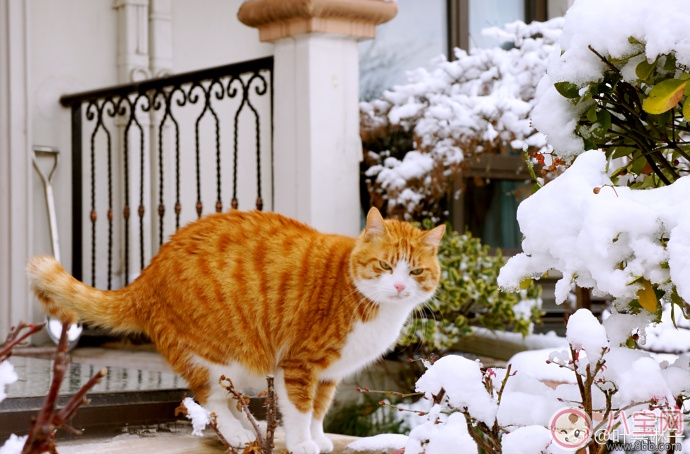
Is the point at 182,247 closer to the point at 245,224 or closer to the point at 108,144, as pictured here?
the point at 245,224

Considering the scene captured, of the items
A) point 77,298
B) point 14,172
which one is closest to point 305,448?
point 77,298

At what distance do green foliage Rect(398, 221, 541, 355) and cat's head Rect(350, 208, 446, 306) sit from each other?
225 cm

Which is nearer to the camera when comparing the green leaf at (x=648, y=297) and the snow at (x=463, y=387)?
the green leaf at (x=648, y=297)

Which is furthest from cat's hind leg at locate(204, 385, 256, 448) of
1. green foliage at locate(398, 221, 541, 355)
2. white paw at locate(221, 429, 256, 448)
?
green foliage at locate(398, 221, 541, 355)

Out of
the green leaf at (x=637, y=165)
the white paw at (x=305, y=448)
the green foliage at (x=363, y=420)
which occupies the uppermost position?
the green leaf at (x=637, y=165)

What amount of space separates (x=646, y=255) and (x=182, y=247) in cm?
211

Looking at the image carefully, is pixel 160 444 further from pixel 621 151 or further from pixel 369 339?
pixel 621 151

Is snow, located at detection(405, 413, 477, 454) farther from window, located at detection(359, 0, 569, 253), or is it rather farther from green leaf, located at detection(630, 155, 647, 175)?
window, located at detection(359, 0, 569, 253)

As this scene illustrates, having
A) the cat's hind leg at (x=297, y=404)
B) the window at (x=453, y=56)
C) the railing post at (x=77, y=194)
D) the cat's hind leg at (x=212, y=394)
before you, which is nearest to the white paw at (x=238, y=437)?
the cat's hind leg at (x=212, y=394)

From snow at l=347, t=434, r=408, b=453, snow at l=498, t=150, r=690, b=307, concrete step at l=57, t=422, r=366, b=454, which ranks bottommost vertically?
concrete step at l=57, t=422, r=366, b=454

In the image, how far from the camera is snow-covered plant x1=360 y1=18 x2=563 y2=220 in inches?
244

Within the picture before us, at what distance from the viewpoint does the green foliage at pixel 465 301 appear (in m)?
5.52

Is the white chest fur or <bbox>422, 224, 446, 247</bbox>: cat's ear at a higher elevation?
<bbox>422, 224, 446, 247</bbox>: cat's ear

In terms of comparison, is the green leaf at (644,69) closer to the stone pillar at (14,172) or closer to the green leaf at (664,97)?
the green leaf at (664,97)
